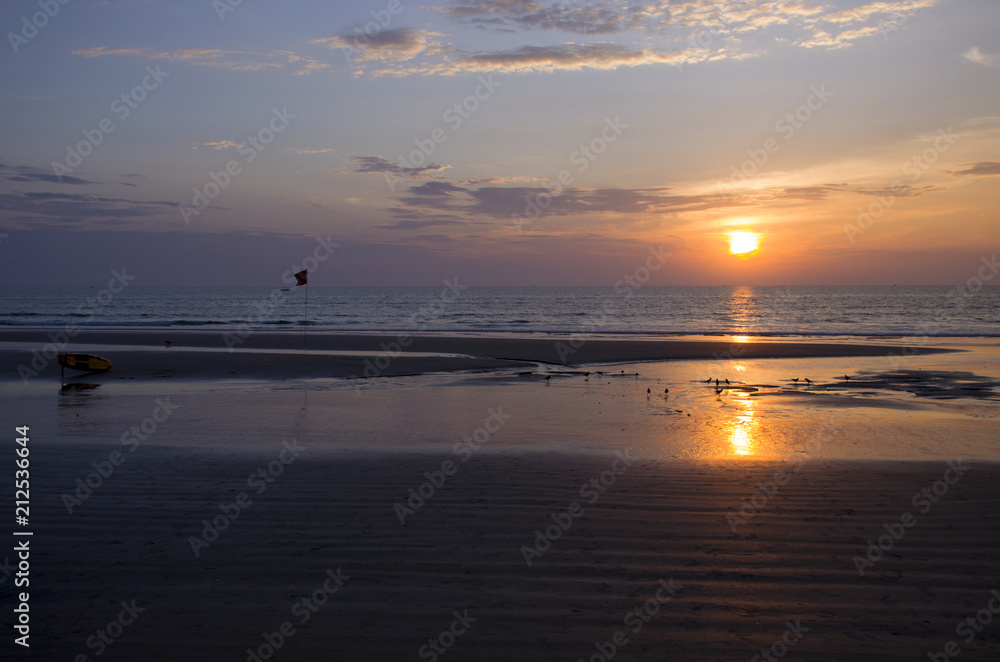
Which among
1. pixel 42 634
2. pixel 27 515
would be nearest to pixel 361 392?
pixel 27 515

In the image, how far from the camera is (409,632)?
14.4 feet

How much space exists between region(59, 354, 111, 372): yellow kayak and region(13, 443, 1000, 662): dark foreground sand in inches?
487

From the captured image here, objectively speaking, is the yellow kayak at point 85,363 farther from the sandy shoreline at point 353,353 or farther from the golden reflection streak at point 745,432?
the golden reflection streak at point 745,432

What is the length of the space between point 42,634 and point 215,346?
2729cm

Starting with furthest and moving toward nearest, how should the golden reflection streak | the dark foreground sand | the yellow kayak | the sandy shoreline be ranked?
the sandy shoreline < the yellow kayak < the golden reflection streak < the dark foreground sand

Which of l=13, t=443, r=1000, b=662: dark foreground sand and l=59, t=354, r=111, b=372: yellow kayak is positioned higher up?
l=59, t=354, r=111, b=372: yellow kayak

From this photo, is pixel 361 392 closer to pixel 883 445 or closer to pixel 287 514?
pixel 287 514

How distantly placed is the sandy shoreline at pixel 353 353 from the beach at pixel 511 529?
254 inches

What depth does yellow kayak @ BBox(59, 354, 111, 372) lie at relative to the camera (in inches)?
733

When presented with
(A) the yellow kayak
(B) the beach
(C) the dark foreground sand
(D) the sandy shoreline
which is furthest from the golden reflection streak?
(A) the yellow kayak

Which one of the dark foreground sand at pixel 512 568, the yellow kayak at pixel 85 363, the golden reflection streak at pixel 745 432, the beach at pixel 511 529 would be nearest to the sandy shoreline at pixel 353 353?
the yellow kayak at pixel 85 363

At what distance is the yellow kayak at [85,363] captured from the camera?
18612 millimetres

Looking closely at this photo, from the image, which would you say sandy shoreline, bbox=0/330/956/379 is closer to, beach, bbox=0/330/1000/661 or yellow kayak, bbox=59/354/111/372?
yellow kayak, bbox=59/354/111/372

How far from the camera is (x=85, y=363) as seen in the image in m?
19.1
